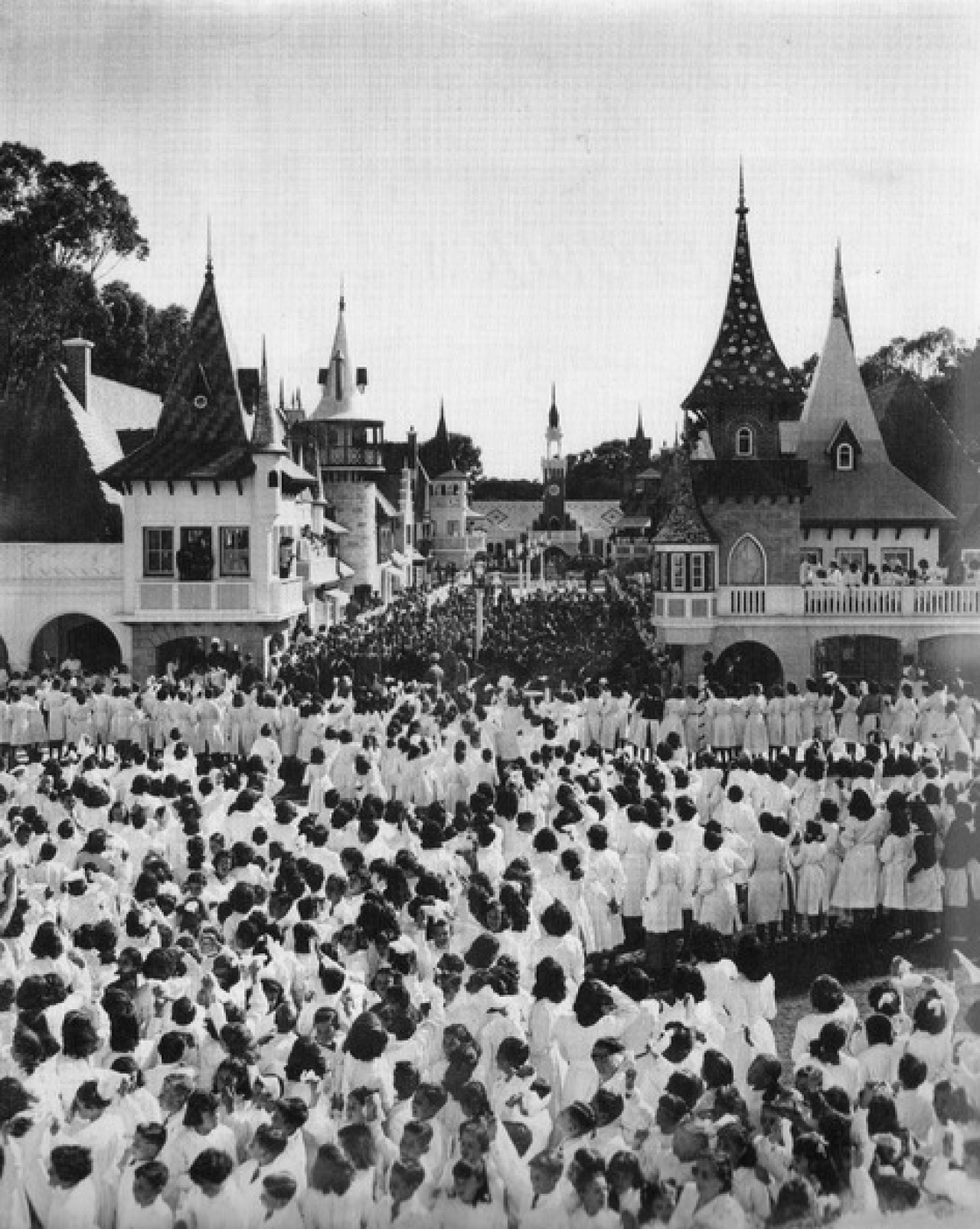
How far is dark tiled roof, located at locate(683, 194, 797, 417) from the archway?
24.0 ft

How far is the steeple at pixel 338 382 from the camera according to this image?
71.8m

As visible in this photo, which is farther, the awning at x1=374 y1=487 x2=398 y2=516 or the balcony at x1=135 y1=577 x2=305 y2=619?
the awning at x1=374 y1=487 x2=398 y2=516

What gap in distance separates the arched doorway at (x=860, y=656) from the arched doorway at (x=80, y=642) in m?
17.9

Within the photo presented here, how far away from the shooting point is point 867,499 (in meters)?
38.6

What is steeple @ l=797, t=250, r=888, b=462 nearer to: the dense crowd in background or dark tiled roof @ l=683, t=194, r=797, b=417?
dark tiled roof @ l=683, t=194, r=797, b=417

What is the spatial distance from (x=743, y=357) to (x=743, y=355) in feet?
0.18

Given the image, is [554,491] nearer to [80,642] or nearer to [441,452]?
[441,452]

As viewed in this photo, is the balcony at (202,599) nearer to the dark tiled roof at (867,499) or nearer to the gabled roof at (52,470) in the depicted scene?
the gabled roof at (52,470)

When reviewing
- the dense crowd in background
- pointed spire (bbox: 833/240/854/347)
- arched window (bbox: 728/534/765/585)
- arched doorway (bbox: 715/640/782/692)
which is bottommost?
the dense crowd in background

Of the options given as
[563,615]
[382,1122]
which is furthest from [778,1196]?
[563,615]

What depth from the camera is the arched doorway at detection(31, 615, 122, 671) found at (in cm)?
3753

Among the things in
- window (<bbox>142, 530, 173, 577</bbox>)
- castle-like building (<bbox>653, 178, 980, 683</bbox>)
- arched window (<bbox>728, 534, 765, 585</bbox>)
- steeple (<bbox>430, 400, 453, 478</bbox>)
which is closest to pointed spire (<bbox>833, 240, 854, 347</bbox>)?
castle-like building (<bbox>653, 178, 980, 683</bbox>)

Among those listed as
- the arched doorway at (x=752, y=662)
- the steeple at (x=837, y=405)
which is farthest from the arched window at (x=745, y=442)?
the arched doorway at (x=752, y=662)

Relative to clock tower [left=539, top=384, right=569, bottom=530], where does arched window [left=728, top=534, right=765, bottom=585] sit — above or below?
below
